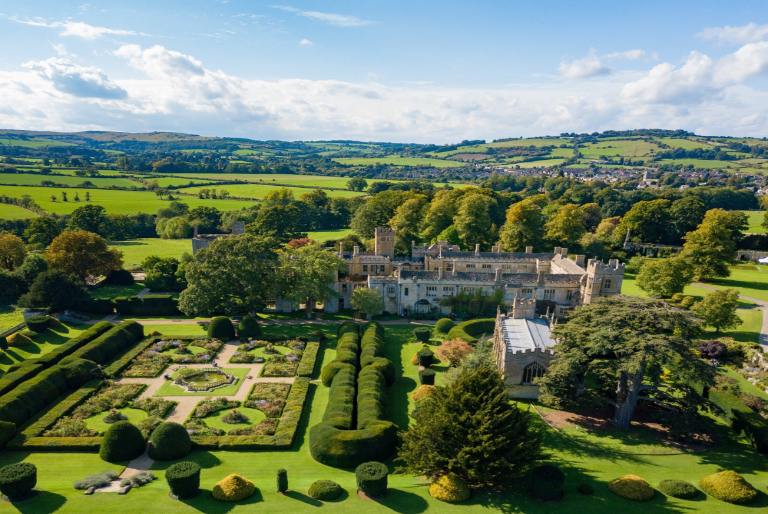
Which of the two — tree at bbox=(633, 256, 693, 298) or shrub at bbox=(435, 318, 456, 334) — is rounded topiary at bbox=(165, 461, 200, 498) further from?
tree at bbox=(633, 256, 693, 298)

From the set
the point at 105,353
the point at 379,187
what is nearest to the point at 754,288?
the point at 105,353

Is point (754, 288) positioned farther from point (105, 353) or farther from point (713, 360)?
point (105, 353)

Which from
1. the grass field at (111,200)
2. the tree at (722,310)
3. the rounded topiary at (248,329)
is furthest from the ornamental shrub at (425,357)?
the grass field at (111,200)

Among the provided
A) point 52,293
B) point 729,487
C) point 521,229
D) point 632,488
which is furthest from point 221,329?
point 521,229

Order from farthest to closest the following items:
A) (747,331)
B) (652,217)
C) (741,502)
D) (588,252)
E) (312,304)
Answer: (652,217)
(588,252)
(312,304)
(747,331)
(741,502)

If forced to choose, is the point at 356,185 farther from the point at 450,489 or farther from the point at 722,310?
the point at 450,489

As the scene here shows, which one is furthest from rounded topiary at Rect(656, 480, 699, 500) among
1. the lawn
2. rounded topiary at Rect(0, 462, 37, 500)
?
the lawn
